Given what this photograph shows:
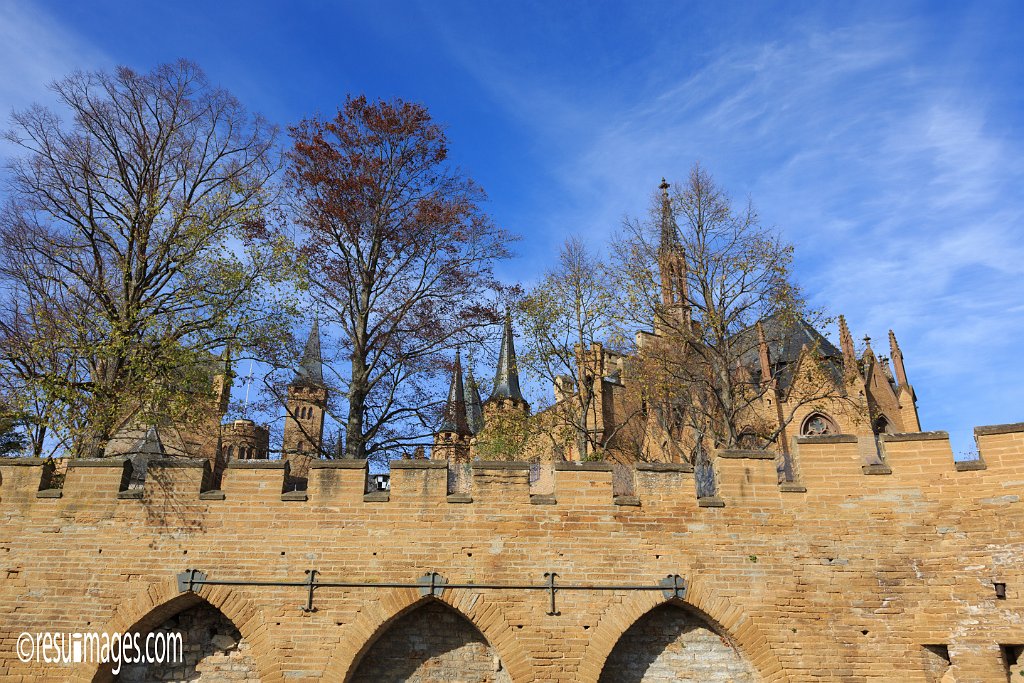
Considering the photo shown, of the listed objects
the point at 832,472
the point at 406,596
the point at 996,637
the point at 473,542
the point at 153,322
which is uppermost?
the point at 153,322

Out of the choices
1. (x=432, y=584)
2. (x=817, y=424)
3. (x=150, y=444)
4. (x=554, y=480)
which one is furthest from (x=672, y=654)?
(x=817, y=424)

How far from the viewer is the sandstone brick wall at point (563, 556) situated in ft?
29.2

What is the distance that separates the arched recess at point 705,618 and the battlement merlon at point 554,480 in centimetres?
114

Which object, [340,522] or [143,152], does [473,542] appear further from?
[143,152]

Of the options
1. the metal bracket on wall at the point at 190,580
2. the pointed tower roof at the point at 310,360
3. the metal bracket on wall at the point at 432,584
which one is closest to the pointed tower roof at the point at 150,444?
the pointed tower roof at the point at 310,360

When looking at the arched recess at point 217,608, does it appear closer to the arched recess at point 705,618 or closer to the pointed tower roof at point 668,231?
the arched recess at point 705,618

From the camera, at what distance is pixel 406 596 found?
9.04 meters

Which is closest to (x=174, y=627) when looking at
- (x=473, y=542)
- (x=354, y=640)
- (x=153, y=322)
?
(x=354, y=640)

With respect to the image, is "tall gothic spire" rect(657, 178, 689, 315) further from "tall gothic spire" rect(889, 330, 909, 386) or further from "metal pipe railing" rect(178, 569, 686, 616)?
"tall gothic spire" rect(889, 330, 909, 386)

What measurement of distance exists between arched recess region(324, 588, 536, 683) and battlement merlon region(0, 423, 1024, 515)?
1.16 m

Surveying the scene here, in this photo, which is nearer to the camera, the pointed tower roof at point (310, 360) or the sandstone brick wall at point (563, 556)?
the sandstone brick wall at point (563, 556)

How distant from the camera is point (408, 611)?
9.12 metres

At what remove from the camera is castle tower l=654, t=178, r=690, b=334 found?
18.7 meters

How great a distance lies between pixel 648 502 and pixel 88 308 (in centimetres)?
1062
